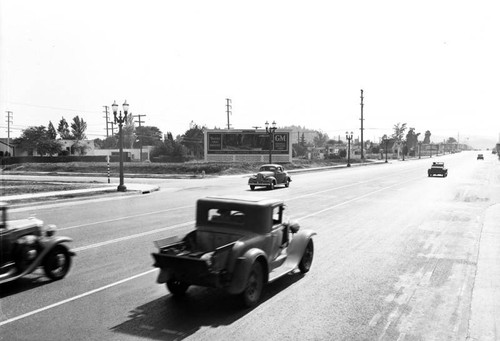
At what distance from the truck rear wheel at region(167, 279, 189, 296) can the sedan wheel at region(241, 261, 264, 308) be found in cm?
112

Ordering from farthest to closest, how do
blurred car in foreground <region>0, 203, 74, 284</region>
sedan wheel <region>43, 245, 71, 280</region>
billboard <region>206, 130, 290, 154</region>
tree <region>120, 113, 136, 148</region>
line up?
tree <region>120, 113, 136, 148</region>
billboard <region>206, 130, 290, 154</region>
sedan wheel <region>43, 245, 71, 280</region>
blurred car in foreground <region>0, 203, 74, 284</region>

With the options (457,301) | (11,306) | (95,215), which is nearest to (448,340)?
(457,301)

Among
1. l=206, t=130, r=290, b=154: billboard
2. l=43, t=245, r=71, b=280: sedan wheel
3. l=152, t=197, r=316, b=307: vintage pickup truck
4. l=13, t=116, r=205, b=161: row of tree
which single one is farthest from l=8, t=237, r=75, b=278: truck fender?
l=13, t=116, r=205, b=161: row of tree

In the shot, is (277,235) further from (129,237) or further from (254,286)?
(129,237)

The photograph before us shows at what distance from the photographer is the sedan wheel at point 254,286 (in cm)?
682

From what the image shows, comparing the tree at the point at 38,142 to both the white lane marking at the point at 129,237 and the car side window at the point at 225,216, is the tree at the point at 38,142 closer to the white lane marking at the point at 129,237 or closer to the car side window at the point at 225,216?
the white lane marking at the point at 129,237

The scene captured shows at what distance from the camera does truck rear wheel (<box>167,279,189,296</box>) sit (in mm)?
7336

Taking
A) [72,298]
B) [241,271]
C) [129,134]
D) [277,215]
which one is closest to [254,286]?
[241,271]

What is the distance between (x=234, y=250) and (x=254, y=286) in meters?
0.78

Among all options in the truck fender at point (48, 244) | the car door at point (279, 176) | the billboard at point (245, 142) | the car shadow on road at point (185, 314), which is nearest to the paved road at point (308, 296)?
the car shadow on road at point (185, 314)

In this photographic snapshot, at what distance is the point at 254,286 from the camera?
23.3 ft

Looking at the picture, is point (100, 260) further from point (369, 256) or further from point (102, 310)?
point (369, 256)

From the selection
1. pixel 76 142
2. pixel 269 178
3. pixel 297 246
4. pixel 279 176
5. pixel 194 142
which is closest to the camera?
pixel 297 246

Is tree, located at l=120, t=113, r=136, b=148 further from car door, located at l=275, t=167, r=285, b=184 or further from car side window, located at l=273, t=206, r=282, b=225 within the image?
car side window, located at l=273, t=206, r=282, b=225
